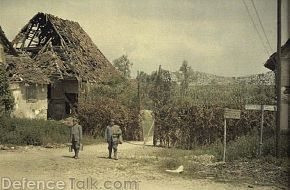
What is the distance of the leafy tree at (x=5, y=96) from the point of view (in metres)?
20.9

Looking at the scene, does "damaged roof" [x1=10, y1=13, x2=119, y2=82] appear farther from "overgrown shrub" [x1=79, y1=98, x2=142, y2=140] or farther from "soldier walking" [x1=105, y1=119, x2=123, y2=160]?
"soldier walking" [x1=105, y1=119, x2=123, y2=160]

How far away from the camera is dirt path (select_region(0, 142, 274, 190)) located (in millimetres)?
10312

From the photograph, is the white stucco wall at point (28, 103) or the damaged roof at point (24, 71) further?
the damaged roof at point (24, 71)

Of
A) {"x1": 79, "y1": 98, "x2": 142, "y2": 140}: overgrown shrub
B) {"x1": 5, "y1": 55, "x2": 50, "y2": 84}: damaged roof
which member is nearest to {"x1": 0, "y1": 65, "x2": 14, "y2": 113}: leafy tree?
Answer: {"x1": 5, "y1": 55, "x2": 50, "y2": 84}: damaged roof

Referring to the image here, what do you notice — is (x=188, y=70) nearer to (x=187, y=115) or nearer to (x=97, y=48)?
(x=97, y=48)

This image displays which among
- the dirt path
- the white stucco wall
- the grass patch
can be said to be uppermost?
the white stucco wall

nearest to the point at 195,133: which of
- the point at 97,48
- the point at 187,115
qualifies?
the point at 187,115

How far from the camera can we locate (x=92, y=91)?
2773 centimetres

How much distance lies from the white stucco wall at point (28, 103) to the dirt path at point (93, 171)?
7.71 m

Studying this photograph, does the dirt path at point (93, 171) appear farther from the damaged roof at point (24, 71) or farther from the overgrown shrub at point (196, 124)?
the damaged roof at point (24, 71)

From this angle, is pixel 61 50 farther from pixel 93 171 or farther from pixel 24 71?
pixel 93 171

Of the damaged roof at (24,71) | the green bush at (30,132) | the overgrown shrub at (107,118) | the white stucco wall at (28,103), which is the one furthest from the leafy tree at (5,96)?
the overgrown shrub at (107,118)

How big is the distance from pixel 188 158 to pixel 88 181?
19.1 ft

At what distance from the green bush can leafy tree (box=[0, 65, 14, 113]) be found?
1.65 meters
